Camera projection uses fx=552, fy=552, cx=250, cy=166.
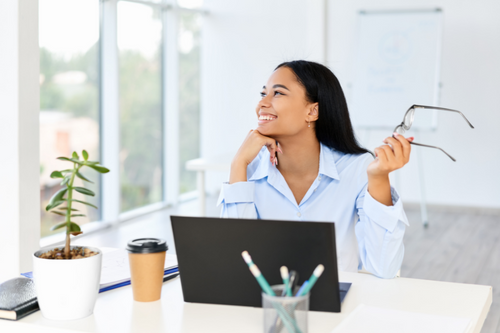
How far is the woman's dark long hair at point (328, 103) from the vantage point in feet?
5.60

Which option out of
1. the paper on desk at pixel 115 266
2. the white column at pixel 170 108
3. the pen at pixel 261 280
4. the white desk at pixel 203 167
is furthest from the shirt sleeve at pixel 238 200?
the white column at pixel 170 108

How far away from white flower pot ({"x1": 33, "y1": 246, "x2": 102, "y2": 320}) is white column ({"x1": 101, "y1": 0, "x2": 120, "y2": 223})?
375cm

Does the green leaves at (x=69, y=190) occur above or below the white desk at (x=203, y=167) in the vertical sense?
above

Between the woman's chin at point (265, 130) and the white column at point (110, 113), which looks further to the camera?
the white column at point (110, 113)

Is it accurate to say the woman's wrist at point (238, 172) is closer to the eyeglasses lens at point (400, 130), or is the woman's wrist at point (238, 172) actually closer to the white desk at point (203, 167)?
the eyeglasses lens at point (400, 130)

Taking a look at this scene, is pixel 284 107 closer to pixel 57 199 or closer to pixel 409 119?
pixel 409 119

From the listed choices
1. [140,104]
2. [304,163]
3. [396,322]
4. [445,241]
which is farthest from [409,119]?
[140,104]

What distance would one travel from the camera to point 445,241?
434 centimetres

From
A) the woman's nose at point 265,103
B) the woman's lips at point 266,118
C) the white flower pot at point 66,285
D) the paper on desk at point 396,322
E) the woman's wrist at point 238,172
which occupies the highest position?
the woman's nose at point 265,103

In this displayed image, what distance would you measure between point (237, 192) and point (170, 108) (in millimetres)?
4241

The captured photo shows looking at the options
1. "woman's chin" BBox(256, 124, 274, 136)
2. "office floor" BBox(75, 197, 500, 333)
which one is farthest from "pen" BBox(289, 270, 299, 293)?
"office floor" BBox(75, 197, 500, 333)

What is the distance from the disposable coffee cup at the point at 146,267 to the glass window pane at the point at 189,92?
4.89m

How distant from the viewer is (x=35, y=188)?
2375 millimetres

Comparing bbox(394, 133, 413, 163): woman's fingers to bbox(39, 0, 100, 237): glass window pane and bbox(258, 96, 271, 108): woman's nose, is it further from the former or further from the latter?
bbox(39, 0, 100, 237): glass window pane
